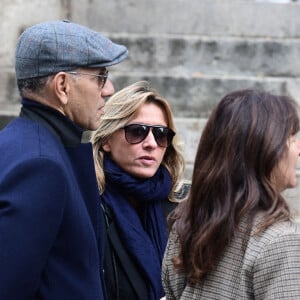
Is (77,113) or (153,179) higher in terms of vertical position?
(77,113)

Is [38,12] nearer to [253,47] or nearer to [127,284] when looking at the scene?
[253,47]

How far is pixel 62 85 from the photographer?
2338 mm

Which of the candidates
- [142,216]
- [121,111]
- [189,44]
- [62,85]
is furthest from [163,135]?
[189,44]

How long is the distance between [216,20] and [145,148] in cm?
327

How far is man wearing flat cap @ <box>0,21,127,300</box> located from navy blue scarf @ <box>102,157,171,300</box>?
60 centimetres

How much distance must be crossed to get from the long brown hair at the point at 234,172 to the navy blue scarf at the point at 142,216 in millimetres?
852

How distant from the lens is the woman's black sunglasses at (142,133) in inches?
132

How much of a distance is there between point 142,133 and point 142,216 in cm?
35

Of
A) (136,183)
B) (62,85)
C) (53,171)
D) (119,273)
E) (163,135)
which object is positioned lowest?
(119,273)

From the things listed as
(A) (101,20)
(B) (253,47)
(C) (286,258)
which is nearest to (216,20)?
(B) (253,47)

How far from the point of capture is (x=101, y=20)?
6.34 m

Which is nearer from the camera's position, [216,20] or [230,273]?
[230,273]

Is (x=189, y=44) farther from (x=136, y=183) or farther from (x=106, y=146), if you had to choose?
(x=136, y=183)

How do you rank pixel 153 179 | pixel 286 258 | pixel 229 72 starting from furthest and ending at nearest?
pixel 229 72 → pixel 153 179 → pixel 286 258
